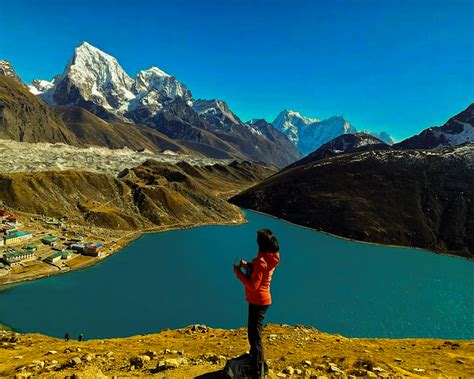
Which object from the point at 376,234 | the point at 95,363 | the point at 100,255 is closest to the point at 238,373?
the point at 95,363

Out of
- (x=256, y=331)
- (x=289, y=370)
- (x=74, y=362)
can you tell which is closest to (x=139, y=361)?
(x=74, y=362)

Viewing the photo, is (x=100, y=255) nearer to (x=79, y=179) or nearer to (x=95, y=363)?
(x=79, y=179)

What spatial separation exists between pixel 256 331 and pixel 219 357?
6876mm

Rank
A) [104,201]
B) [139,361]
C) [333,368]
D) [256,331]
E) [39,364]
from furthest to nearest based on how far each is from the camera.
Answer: [104,201], [39,364], [139,361], [333,368], [256,331]

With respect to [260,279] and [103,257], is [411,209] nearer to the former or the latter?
[103,257]

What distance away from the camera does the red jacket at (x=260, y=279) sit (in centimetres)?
1075

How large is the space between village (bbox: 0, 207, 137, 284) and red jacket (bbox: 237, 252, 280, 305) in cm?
8095

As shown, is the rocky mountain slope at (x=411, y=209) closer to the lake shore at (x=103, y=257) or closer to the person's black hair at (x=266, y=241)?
the lake shore at (x=103, y=257)

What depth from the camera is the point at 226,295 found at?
79.0m

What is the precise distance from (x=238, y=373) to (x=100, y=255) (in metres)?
96.9

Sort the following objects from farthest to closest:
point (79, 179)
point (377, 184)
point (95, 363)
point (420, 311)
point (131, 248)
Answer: point (377, 184) → point (79, 179) → point (131, 248) → point (420, 311) → point (95, 363)

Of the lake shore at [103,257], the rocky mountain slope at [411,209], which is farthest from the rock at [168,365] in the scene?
the rocky mountain slope at [411,209]

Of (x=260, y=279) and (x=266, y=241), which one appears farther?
(x=266, y=241)

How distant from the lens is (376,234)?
535 ft
